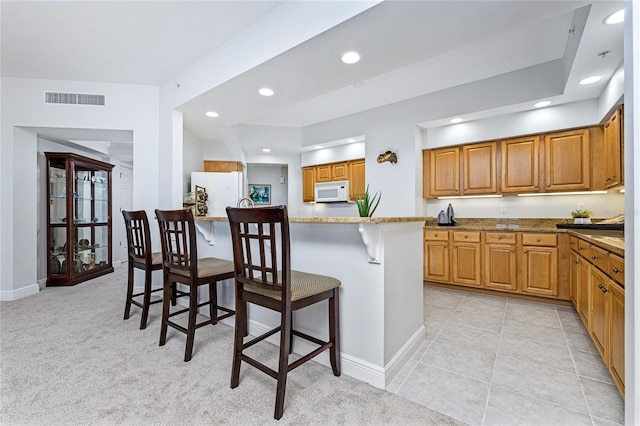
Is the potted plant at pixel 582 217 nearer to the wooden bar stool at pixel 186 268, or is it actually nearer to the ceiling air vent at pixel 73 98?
the wooden bar stool at pixel 186 268

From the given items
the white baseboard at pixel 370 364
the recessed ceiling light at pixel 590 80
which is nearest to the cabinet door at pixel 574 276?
the recessed ceiling light at pixel 590 80

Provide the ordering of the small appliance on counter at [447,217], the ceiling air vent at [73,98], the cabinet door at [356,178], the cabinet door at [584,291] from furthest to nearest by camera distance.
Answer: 1. the cabinet door at [356,178]
2. the small appliance on counter at [447,217]
3. the ceiling air vent at [73,98]
4. the cabinet door at [584,291]

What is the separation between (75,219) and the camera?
427 cm

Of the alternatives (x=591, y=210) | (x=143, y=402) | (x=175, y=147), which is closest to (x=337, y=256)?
(x=143, y=402)

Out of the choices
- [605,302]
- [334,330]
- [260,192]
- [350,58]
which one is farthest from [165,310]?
[260,192]

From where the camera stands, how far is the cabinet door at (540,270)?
3080 mm

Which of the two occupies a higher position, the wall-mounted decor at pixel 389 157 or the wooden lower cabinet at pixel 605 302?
the wall-mounted decor at pixel 389 157

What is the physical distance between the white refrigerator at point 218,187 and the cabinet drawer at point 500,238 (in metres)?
3.41

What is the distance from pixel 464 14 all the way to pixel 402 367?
2249mm

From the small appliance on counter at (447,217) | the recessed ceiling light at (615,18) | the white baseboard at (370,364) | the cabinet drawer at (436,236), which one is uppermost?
the recessed ceiling light at (615,18)

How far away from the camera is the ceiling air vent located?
3.43 m

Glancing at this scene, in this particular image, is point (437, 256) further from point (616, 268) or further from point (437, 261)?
point (616, 268)

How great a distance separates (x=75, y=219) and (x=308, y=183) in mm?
3850

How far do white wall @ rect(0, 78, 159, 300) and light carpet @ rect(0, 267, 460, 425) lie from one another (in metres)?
1.49
